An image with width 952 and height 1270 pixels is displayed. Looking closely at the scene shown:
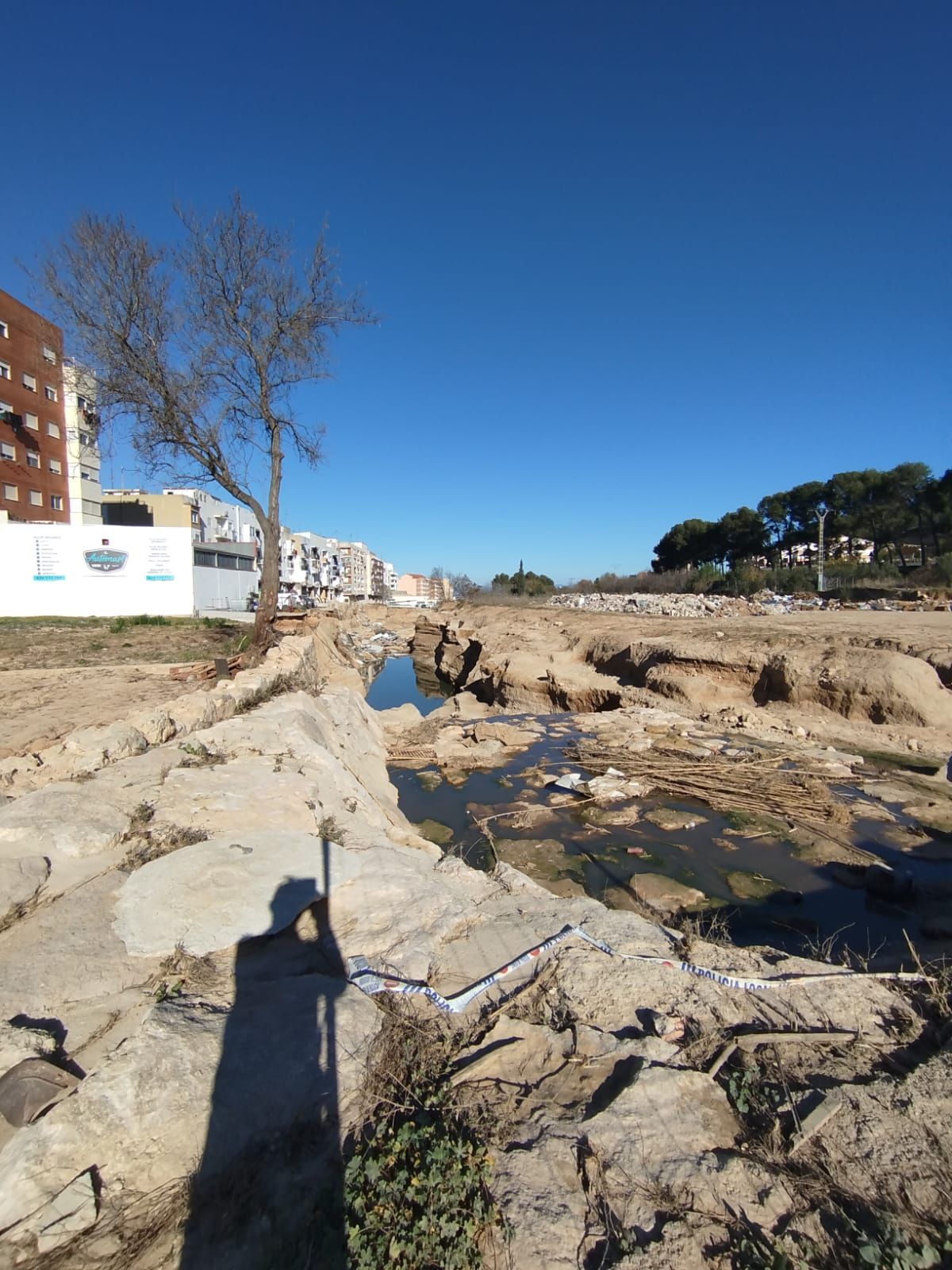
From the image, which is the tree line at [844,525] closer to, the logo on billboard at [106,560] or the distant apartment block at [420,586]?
the logo on billboard at [106,560]

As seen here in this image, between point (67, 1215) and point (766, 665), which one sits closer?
point (67, 1215)

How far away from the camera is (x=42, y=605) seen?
70.8 ft

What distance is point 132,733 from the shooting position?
17.5 feet

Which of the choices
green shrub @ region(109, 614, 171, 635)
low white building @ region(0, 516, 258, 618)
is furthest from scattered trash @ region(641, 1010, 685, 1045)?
low white building @ region(0, 516, 258, 618)

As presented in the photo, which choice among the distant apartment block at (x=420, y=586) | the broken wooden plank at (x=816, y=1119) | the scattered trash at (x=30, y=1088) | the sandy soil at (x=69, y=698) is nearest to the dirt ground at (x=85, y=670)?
the sandy soil at (x=69, y=698)

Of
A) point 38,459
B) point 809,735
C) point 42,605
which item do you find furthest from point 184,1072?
point 38,459

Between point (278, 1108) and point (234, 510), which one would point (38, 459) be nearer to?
point (234, 510)

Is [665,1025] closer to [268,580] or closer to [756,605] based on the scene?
[268,580]

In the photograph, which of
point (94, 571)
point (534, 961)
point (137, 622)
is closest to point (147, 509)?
point (94, 571)

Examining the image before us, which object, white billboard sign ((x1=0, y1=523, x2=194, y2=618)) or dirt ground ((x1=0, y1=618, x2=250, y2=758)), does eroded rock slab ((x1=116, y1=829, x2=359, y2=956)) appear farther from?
white billboard sign ((x1=0, y1=523, x2=194, y2=618))

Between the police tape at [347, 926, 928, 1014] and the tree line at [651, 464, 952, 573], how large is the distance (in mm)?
32861

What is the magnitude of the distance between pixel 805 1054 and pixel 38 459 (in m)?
41.1

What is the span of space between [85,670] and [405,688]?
17.4 m

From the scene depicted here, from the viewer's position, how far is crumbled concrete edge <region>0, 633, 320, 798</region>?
4652mm
